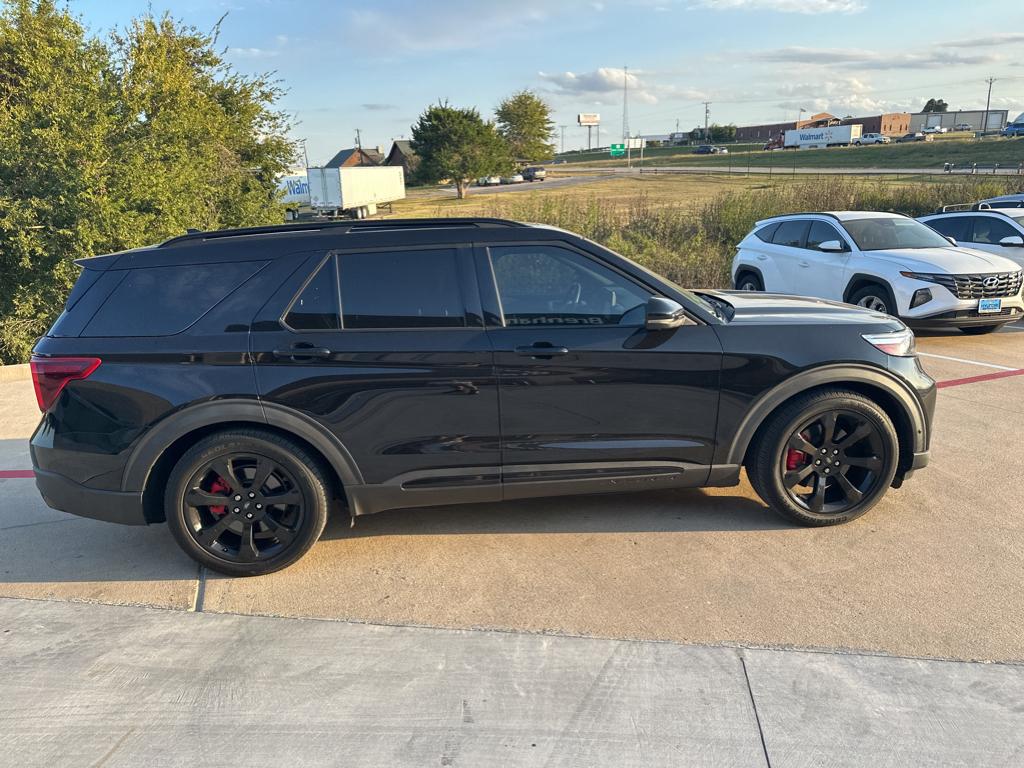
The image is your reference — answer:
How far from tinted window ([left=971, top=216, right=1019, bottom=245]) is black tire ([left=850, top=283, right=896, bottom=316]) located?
10.9 feet

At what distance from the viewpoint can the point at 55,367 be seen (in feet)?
11.6

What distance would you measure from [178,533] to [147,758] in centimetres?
134

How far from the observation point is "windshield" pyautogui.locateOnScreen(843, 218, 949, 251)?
923cm

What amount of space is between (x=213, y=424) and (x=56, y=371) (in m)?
0.80

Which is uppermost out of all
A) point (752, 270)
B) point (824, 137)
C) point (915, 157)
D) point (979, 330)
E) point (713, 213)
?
point (824, 137)

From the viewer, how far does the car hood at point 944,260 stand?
8477mm

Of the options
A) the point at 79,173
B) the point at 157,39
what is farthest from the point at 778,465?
the point at 157,39

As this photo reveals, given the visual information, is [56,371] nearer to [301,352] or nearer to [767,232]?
[301,352]

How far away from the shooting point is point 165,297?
11.8 feet

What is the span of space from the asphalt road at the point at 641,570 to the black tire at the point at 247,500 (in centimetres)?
16

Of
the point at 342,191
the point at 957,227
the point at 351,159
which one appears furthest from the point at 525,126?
the point at 957,227

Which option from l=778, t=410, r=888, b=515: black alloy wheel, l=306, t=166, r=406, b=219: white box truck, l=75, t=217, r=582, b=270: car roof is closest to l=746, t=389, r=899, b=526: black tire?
l=778, t=410, r=888, b=515: black alloy wheel

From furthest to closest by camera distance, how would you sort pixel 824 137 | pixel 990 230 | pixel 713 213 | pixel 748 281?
pixel 824 137
pixel 713 213
pixel 748 281
pixel 990 230

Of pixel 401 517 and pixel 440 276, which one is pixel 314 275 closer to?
pixel 440 276
